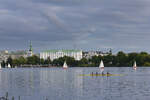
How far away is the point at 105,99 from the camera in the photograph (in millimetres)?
54812

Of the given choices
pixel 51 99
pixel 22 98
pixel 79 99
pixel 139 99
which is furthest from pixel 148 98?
pixel 22 98

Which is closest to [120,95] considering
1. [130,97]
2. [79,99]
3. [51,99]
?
[130,97]

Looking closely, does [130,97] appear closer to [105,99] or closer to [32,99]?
[105,99]

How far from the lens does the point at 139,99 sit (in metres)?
54.9

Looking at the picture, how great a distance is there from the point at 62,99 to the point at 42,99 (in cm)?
301

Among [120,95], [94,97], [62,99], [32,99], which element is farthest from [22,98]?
[120,95]

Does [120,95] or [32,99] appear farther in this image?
[120,95]

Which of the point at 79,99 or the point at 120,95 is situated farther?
the point at 120,95

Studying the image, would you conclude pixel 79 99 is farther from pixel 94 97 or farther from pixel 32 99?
pixel 32 99

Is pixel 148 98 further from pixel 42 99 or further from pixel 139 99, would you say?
pixel 42 99

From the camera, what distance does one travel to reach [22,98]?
5697 centimetres

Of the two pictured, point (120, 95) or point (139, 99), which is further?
point (120, 95)

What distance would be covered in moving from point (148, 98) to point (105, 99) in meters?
6.72

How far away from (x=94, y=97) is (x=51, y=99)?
707cm
